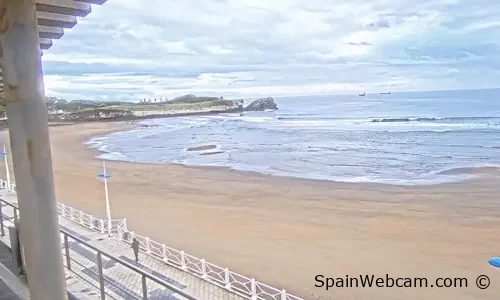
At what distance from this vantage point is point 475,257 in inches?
369

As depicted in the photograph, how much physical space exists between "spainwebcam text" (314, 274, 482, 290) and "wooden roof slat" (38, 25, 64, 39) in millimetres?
6506

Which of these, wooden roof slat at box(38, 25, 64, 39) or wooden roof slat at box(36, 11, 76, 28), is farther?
wooden roof slat at box(38, 25, 64, 39)

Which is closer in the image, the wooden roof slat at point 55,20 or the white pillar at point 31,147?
the white pillar at point 31,147

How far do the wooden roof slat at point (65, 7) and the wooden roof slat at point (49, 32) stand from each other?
0.27m

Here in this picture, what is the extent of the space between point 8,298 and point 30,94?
6.93 ft

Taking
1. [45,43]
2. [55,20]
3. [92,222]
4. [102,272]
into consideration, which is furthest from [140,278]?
[55,20]

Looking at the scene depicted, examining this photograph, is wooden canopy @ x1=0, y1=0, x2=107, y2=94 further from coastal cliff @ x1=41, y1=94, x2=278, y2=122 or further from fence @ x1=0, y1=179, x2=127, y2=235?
coastal cliff @ x1=41, y1=94, x2=278, y2=122

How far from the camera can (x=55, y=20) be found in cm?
221

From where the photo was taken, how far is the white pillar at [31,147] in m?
1.79

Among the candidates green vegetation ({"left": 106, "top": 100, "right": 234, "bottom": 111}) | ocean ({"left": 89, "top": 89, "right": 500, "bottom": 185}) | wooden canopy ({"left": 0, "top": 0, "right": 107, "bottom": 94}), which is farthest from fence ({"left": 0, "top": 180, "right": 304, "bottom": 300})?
green vegetation ({"left": 106, "top": 100, "right": 234, "bottom": 111})

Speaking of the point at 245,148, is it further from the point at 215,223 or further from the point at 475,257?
the point at 475,257

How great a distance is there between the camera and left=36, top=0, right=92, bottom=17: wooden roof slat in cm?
196

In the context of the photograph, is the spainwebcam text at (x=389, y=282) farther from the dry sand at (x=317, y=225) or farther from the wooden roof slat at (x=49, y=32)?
the wooden roof slat at (x=49, y=32)

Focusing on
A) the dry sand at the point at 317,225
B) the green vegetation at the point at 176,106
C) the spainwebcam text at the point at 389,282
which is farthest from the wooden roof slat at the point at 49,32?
the green vegetation at the point at 176,106
